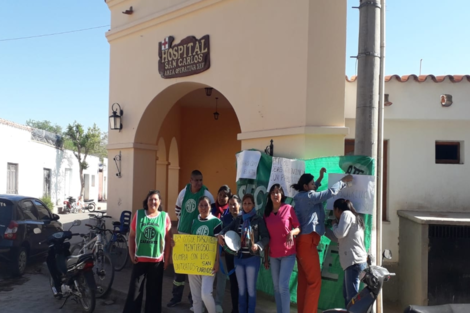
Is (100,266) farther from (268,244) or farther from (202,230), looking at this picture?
(268,244)

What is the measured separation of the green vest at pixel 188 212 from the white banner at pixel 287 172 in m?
1.05

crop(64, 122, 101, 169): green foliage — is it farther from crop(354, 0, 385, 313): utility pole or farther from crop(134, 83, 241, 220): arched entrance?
crop(354, 0, 385, 313): utility pole

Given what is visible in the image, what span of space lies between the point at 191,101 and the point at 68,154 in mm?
20082

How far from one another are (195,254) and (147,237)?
61 cm

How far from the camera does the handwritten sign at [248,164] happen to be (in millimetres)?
5828

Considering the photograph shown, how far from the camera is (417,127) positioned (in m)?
7.13

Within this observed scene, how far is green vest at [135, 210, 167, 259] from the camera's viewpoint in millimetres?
4871

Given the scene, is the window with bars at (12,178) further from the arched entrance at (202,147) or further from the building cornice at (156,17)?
the building cornice at (156,17)

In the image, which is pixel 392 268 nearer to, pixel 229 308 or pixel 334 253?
pixel 334 253

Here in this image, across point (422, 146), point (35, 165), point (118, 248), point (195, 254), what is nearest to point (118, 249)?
point (118, 248)

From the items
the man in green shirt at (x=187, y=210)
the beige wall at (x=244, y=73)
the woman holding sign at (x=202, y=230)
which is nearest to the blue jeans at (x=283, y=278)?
the woman holding sign at (x=202, y=230)

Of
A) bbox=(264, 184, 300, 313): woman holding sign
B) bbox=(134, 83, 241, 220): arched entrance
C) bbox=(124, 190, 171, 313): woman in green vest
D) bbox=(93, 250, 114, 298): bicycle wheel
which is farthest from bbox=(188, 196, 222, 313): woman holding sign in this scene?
bbox=(134, 83, 241, 220): arched entrance

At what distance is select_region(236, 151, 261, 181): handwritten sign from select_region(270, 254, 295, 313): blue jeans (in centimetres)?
150

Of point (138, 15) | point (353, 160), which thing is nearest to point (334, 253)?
point (353, 160)
